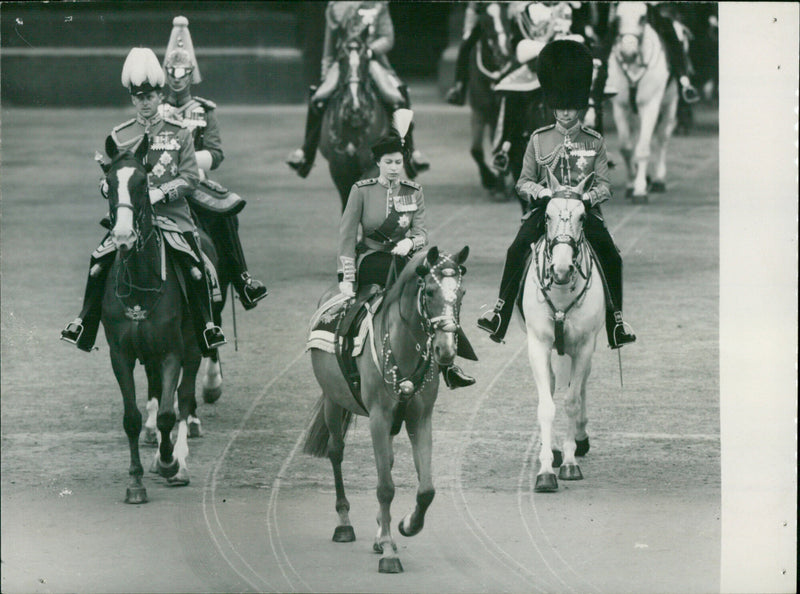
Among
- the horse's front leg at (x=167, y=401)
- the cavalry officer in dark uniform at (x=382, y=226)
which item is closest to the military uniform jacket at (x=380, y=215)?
the cavalry officer in dark uniform at (x=382, y=226)

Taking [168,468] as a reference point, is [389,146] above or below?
above

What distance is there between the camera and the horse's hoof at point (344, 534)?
1134cm

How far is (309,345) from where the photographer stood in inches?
448

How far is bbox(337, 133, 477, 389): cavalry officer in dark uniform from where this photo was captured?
11242 mm

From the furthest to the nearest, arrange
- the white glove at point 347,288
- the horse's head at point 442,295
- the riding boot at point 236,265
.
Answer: the riding boot at point 236,265, the white glove at point 347,288, the horse's head at point 442,295

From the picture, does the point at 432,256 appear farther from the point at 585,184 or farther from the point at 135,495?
the point at 135,495

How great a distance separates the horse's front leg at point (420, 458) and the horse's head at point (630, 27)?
12.3 meters

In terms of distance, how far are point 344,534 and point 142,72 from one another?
3104 mm

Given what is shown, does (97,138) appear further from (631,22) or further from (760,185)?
(760,185)

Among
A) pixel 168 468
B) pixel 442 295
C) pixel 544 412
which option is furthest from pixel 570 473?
pixel 442 295

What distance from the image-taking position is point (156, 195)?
40.4ft

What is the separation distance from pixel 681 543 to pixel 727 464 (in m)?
0.57

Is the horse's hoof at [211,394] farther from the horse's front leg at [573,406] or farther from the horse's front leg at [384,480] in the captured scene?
the horse's front leg at [384,480]

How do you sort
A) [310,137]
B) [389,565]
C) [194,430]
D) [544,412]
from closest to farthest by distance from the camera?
[389,565], [544,412], [194,430], [310,137]
